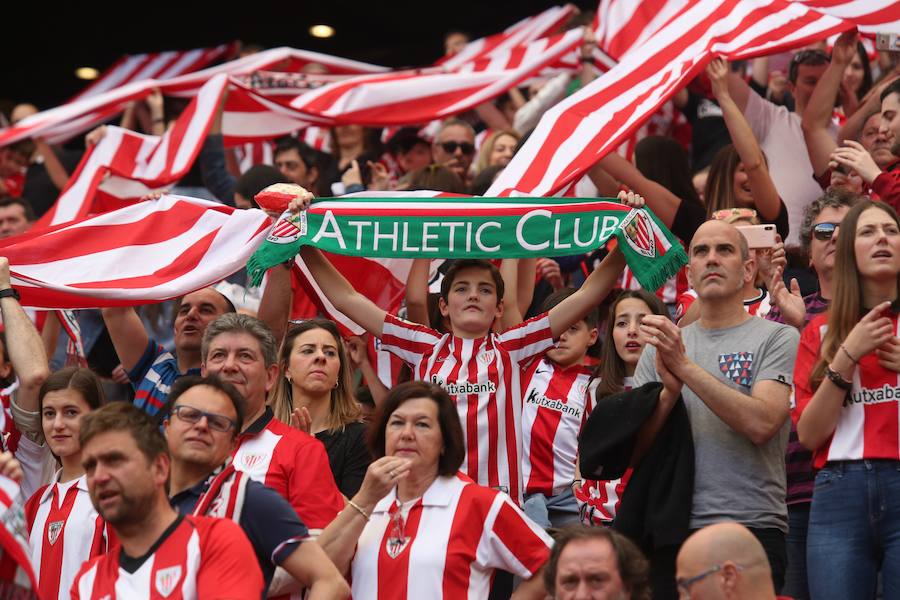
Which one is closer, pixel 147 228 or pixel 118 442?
pixel 118 442

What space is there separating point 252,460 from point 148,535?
0.98 m

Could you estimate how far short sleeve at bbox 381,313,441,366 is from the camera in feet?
23.8

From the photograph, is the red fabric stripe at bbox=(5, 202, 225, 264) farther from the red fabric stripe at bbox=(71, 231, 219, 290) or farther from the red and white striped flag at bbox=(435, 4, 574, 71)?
the red and white striped flag at bbox=(435, 4, 574, 71)

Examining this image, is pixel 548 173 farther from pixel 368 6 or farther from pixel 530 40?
pixel 368 6

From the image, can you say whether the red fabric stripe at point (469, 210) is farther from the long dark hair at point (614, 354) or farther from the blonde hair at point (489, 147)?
the blonde hair at point (489, 147)

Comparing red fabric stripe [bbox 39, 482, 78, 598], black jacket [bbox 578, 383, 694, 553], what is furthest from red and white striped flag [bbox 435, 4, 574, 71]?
red fabric stripe [bbox 39, 482, 78, 598]

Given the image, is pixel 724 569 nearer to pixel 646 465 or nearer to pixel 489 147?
pixel 646 465

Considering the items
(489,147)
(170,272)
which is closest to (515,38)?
(489,147)

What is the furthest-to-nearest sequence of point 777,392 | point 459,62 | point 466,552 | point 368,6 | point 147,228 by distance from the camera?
1. point 368,6
2. point 459,62
3. point 147,228
4. point 777,392
5. point 466,552

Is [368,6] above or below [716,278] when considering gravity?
above

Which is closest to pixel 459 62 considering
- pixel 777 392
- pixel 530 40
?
pixel 530 40

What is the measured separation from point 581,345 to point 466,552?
8.45 ft

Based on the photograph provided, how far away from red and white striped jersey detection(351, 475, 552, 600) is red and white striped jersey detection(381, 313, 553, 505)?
1.00 m

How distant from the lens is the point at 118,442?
5.18 meters
